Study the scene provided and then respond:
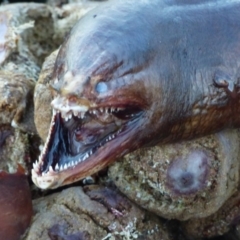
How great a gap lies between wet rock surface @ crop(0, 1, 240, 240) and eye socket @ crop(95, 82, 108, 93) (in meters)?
0.43

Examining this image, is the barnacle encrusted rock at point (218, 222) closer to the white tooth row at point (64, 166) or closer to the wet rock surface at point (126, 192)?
the wet rock surface at point (126, 192)

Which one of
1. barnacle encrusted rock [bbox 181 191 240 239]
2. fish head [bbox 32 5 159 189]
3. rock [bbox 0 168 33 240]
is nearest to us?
fish head [bbox 32 5 159 189]

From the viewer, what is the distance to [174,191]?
8.16 ft

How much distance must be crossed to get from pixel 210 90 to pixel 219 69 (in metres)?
0.08

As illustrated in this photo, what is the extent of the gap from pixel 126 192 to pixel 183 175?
0.24 m

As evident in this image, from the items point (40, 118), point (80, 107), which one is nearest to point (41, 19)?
point (40, 118)

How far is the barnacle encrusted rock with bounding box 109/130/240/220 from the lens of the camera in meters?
2.49

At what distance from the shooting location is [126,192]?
257cm

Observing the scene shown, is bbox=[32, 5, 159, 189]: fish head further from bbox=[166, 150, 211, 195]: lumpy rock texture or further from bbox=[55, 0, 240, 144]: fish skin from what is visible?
bbox=[166, 150, 211, 195]: lumpy rock texture

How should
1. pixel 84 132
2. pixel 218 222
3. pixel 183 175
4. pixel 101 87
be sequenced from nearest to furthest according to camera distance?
pixel 101 87, pixel 84 132, pixel 183 175, pixel 218 222

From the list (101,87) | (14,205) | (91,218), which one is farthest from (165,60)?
(14,205)

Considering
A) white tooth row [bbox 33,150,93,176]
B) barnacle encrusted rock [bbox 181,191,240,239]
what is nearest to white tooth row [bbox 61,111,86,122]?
white tooth row [bbox 33,150,93,176]

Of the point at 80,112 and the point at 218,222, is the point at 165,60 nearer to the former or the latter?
the point at 80,112

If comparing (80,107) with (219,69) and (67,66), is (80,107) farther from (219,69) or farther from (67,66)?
(219,69)
